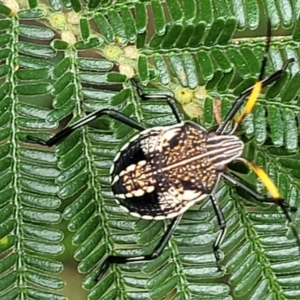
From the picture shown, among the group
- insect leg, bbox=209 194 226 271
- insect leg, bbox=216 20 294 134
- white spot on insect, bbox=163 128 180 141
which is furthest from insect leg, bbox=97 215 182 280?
insect leg, bbox=216 20 294 134

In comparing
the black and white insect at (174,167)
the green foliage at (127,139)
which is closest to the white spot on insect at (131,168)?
the black and white insect at (174,167)

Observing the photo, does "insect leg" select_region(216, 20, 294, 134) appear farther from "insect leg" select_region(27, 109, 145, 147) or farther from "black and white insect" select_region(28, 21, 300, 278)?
"insect leg" select_region(27, 109, 145, 147)

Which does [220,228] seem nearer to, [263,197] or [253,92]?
[263,197]

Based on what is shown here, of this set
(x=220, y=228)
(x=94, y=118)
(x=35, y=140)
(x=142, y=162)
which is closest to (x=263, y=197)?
(x=220, y=228)

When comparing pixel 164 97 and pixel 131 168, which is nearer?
pixel 131 168

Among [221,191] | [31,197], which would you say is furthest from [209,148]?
[31,197]

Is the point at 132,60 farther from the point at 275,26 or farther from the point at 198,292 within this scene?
the point at 198,292

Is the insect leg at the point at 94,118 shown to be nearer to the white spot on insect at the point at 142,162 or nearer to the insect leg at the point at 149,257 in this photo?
the white spot on insect at the point at 142,162
